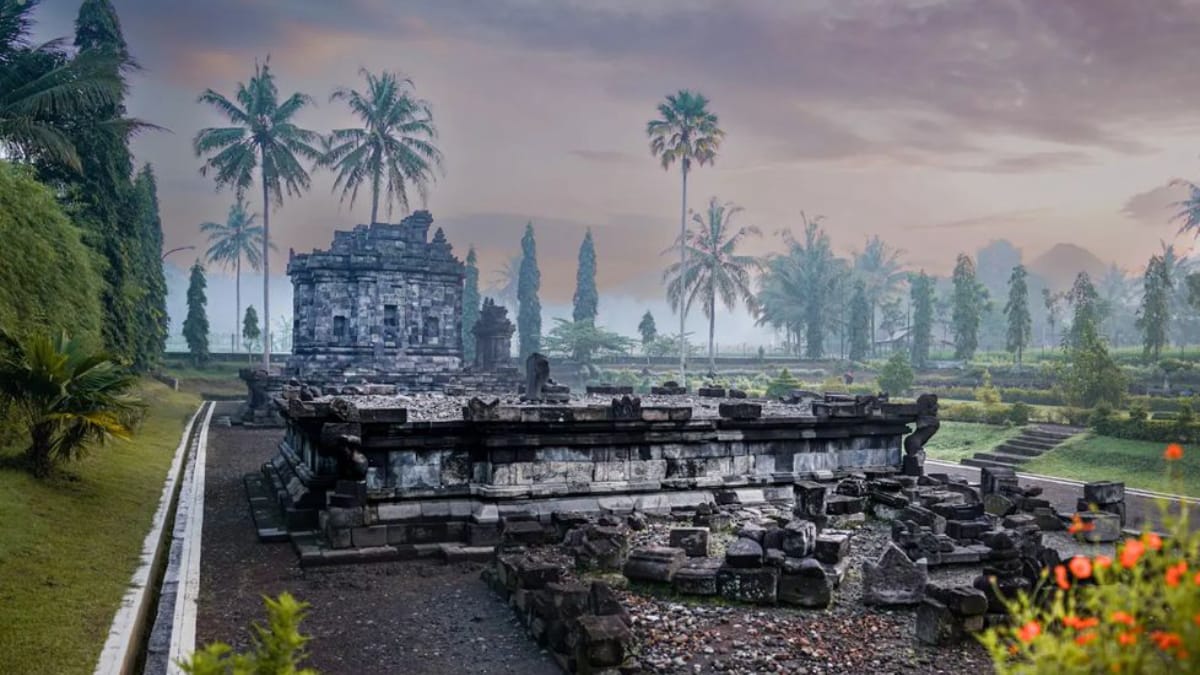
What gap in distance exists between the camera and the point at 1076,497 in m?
16.6

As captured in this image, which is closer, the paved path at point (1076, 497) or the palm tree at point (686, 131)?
the paved path at point (1076, 497)

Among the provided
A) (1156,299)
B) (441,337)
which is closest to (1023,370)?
(1156,299)

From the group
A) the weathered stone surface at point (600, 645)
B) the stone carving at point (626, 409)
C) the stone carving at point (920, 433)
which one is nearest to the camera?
the weathered stone surface at point (600, 645)

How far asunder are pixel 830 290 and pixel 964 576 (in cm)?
5809

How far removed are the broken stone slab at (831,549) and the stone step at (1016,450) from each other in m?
15.4

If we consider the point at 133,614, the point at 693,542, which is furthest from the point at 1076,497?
the point at 133,614

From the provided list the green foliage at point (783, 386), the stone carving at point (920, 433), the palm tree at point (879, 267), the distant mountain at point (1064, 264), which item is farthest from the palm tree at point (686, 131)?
the distant mountain at point (1064, 264)

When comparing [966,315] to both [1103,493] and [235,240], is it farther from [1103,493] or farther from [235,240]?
[235,240]

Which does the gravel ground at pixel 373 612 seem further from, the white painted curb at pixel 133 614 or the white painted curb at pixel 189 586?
the white painted curb at pixel 133 614

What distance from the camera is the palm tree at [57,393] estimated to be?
1045 cm

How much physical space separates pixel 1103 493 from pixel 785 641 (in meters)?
8.77

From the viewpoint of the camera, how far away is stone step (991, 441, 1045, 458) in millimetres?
21750

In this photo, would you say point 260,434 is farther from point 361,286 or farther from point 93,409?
point 93,409

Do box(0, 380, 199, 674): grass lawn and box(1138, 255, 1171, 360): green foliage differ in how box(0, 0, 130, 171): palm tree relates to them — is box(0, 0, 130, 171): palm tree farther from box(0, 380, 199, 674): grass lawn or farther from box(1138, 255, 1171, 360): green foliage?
box(1138, 255, 1171, 360): green foliage
